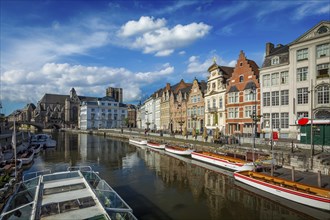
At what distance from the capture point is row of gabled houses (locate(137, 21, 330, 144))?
30766mm

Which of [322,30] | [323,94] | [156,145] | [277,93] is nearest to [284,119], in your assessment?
[277,93]

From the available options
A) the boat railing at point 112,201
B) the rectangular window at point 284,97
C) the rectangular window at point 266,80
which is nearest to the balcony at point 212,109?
the rectangular window at point 266,80

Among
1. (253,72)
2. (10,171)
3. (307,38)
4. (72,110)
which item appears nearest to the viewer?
(10,171)

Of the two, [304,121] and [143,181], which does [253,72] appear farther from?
[143,181]

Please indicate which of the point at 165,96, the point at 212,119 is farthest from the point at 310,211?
the point at 165,96

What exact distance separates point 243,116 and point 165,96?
39193 millimetres

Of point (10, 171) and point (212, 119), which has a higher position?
point (212, 119)

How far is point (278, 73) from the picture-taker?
3647 centimetres

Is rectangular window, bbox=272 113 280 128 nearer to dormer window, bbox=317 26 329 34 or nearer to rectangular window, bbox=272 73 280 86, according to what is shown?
rectangular window, bbox=272 73 280 86

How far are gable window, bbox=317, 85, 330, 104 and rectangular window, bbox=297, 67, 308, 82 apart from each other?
8.95 feet

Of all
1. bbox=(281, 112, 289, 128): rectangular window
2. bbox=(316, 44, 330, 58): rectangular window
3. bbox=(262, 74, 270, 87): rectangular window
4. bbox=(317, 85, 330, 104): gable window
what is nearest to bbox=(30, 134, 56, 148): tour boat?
bbox=(262, 74, 270, 87): rectangular window

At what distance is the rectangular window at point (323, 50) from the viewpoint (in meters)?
30.7

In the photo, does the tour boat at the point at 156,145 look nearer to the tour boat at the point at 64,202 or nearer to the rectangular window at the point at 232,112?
the rectangular window at the point at 232,112

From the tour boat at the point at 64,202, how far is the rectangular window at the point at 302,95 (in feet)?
106
